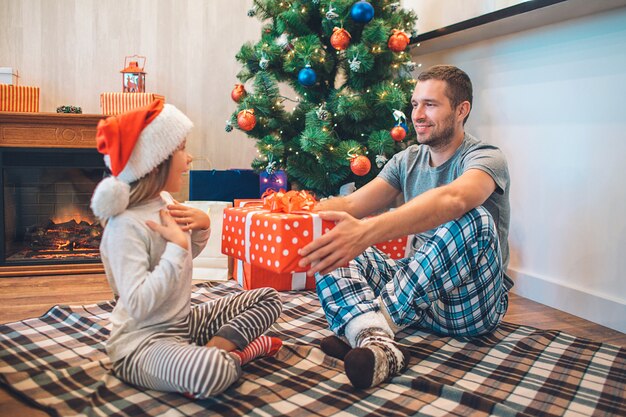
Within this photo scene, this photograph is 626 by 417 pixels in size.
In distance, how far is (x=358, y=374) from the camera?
1.36 meters

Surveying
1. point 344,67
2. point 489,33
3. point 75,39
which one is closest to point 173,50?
point 75,39

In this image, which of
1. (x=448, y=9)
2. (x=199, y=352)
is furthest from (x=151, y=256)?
(x=448, y=9)

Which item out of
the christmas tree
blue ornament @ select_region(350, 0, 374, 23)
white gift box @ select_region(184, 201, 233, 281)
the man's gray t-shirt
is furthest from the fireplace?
the man's gray t-shirt

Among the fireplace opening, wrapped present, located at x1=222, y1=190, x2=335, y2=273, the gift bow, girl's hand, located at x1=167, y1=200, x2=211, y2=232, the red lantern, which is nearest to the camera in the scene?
girl's hand, located at x1=167, y1=200, x2=211, y2=232

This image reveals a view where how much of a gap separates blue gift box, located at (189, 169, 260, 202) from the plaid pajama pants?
1.25 meters

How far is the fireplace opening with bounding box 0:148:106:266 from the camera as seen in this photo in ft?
8.93

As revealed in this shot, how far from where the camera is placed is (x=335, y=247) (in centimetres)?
136

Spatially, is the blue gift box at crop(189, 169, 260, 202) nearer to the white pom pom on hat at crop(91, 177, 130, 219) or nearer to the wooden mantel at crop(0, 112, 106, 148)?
the wooden mantel at crop(0, 112, 106, 148)

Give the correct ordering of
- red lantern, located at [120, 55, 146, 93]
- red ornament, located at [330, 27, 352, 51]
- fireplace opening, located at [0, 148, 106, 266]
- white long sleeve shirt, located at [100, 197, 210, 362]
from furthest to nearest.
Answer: red lantern, located at [120, 55, 146, 93], fireplace opening, located at [0, 148, 106, 266], red ornament, located at [330, 27, 352, 51], white long sleeve shirt, located at [100, 197, 210, 362]

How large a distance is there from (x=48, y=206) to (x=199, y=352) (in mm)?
2041

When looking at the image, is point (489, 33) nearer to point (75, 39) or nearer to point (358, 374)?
point (358, 374)

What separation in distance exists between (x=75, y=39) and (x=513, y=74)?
2.38m

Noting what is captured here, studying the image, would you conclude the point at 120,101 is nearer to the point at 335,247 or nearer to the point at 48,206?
the point at 48,206

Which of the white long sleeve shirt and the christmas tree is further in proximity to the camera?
the christmas tree
